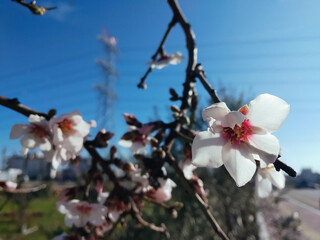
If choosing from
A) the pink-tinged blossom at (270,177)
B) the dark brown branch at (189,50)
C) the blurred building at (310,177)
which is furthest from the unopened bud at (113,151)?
the blurred building at (310,177)

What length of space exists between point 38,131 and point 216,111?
1.34 ft

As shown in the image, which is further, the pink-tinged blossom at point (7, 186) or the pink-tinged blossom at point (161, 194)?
the pink-tinged blossom at point (161, 194)

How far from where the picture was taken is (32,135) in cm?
57

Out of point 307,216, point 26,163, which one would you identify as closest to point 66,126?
point 26,163

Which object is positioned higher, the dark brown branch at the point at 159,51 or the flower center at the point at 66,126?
the dark brown branch at the point at 159,51

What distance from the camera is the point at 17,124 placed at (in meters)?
0.59

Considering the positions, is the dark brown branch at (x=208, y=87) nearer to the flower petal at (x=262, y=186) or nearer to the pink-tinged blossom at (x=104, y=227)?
the flower petal at (x=262, y=186)

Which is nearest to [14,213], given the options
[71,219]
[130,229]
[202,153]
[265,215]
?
[130,229]

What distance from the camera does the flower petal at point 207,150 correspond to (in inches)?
13.8

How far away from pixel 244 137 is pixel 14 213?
6.17 meters

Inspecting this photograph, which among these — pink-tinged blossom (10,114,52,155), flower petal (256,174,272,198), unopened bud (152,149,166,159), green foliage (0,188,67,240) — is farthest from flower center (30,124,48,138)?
green foliage (0,188,67,240)

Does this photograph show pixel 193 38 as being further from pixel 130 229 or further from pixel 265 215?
pixel 265 215

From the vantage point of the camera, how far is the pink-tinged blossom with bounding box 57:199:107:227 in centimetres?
62

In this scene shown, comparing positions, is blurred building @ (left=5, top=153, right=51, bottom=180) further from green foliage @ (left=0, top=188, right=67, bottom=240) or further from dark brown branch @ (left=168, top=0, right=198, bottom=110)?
green foliage @ (left=0, top=188, right=67, bottom=240)
